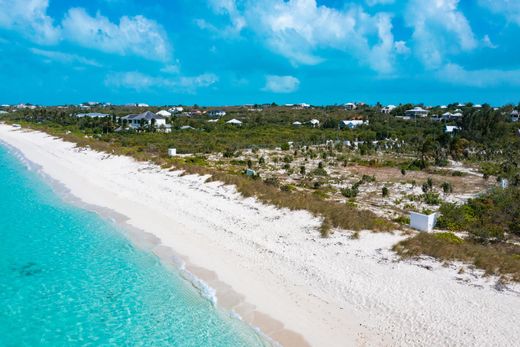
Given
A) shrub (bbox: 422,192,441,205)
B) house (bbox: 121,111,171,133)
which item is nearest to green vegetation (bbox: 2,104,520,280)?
shrub (bbox: 422,192,441,205)

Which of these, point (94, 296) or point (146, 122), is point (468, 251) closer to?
point (94, 296)

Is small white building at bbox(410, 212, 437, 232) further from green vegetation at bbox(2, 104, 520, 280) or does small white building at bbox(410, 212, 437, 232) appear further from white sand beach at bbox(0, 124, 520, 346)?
white sand beach at bbox(0, 124, 520, 346)

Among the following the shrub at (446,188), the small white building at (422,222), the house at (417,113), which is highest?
the house at (417,113)

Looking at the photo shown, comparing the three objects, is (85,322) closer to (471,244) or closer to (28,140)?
(471,244)

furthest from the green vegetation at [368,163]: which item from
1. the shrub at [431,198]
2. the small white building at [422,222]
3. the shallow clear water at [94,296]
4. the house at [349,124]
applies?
the shallow clear water at [94,296]

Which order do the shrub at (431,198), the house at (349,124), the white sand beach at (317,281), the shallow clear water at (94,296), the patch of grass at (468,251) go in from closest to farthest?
the white sand beach at (317,281) → the shallow clear water at (94,296) → the patch of grass at (468,251) → the shrub at (431,198) → the house at (349,124)

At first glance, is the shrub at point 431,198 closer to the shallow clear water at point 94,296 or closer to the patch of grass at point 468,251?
the patch of grass at point 468,251
